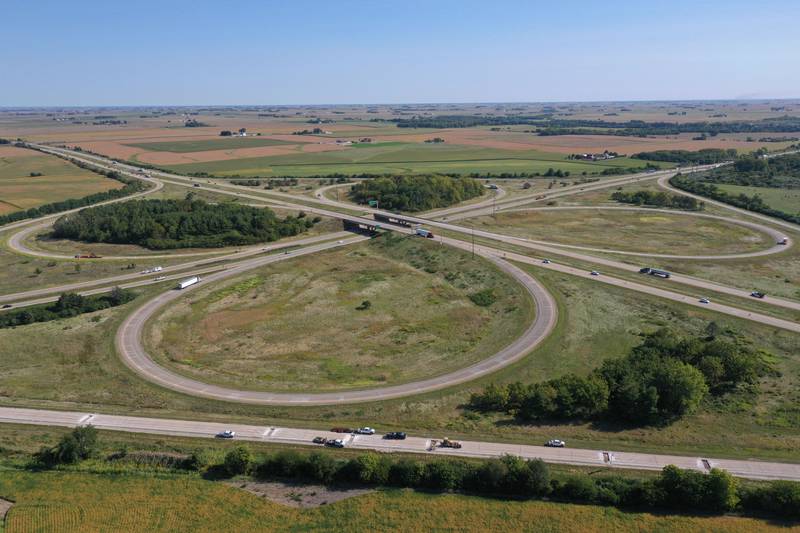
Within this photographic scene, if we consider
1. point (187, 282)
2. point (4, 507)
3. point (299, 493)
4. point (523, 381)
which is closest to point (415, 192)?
point (187, 282)

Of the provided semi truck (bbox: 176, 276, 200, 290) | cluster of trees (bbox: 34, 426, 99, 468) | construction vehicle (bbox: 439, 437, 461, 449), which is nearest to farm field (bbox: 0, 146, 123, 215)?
semi truck (bbox: 176, 276, 200, 290)

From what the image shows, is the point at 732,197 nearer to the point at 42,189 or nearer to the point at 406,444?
the point at 406,444

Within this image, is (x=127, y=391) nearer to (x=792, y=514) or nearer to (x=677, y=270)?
(x=792, y=514)

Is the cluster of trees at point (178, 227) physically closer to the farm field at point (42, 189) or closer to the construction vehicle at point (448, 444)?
the farm field at point (42, 189)

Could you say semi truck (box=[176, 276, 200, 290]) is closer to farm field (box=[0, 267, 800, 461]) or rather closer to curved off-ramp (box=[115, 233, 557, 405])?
curved off-ramp (box=[115, 233, 557, 405])

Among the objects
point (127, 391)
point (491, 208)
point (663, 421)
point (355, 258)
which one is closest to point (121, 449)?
point (127, 391)
